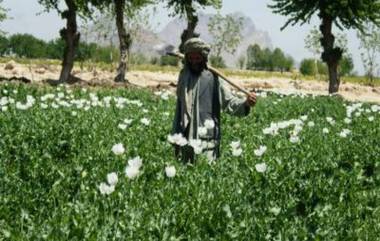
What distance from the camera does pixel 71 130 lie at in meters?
10.9

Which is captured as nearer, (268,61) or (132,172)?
(132,172)

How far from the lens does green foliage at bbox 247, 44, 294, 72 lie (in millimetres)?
127875

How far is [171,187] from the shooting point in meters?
6.38

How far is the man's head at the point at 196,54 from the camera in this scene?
311 inches

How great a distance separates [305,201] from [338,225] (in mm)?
1205

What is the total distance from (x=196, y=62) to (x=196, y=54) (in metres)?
0.17

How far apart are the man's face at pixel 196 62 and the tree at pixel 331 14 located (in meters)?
29.3

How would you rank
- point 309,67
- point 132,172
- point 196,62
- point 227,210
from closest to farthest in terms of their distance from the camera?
point 132,172 < point 227,210 < point 196,62 < point 309,67

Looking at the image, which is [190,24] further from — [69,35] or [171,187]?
[171,187]

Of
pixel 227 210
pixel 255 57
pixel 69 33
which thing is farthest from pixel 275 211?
pixel 255 57

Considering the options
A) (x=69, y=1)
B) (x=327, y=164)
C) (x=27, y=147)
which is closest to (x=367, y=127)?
(x=327, y=164)

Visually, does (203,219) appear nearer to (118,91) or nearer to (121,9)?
(118,91)

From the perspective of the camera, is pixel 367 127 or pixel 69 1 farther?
pixel 69 1

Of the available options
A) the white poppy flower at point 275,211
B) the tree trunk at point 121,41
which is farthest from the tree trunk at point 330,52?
the white poppy flower at point 275,211
